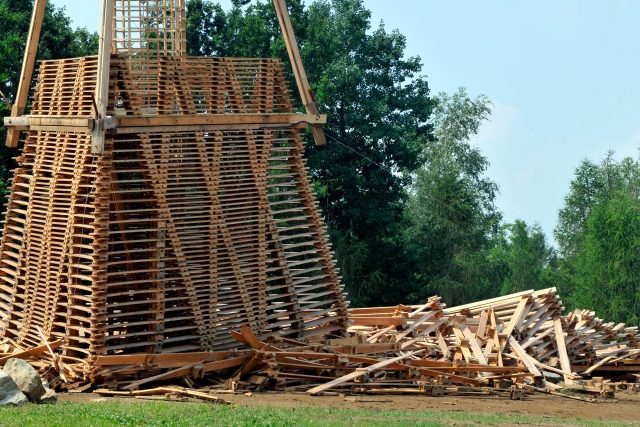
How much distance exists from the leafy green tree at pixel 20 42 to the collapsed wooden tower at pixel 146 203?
541 inches

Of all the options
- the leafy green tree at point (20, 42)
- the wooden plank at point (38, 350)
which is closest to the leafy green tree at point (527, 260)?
the leafy green tree at point (20, 42)

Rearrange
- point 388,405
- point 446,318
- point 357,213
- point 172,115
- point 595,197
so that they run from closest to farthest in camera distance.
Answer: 1. point 388,405
2. point 172,115
3. point 446,318
4. point 357,213
5. point 595,197

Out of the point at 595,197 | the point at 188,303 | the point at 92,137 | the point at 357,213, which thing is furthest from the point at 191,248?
the point at 595,197

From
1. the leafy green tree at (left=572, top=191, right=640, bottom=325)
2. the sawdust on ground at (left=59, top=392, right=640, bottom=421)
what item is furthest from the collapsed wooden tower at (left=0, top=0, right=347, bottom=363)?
the leafy green tree at (left=572, top=191, right=640, bottom=325)

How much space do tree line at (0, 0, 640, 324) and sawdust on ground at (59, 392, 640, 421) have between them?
63.3 feet

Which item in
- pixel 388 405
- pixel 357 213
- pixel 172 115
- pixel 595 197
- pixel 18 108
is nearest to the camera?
pixel 388 405

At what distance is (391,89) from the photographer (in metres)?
53.4

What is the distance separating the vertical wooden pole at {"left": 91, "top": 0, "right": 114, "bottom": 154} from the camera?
25.1 m

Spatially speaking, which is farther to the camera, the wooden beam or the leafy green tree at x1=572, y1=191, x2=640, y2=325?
the leafy green tree at x1=572, y1=191, x2=640, y2=325

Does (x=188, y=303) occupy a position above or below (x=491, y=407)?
above

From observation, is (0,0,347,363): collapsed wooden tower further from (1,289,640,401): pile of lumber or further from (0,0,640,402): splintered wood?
(1,289,640,401): pile of lumber

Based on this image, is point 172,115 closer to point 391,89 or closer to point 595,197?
point 391,89

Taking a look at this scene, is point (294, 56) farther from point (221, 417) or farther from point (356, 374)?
point (221, 417)

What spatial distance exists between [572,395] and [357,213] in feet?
77.4
